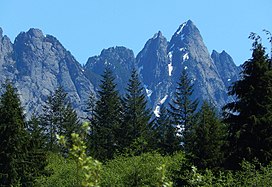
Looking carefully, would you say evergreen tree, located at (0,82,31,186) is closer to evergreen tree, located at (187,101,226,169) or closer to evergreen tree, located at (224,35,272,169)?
evergreen tree, located at (187,101,226,169)

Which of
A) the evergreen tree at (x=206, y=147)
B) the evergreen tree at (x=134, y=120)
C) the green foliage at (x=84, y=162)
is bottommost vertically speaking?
the green foliage at (x=84, y=162)

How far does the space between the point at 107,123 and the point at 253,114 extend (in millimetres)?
38578

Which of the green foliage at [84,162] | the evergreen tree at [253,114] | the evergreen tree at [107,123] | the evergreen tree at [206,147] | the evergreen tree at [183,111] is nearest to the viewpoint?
the green foliage at [84,162]

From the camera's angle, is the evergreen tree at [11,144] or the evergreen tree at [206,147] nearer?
the evergreen tree at [206,147]

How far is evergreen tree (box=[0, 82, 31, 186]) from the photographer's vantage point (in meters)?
32.2

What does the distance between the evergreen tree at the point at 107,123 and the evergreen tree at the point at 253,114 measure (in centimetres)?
3017

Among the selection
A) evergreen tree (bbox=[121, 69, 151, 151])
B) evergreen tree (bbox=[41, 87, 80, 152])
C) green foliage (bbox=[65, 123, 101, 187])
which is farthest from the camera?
evergreen tree (bbox=[41, 87, 80, 152])

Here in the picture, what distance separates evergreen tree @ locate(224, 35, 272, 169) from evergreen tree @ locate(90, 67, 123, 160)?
3017cm

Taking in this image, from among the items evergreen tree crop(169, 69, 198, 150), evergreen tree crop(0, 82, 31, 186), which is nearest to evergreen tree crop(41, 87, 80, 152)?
evergreen tree crop(169, 69, 198, 150)

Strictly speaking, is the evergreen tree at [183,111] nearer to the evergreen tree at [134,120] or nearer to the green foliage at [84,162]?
the evergreen tree at [134,120]

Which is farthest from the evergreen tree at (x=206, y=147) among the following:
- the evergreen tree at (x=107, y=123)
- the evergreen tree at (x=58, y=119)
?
the evergreen tree at (x=58, y=119)

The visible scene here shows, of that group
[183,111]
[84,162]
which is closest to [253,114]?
[84,162]

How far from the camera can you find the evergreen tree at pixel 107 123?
60844 millimetres

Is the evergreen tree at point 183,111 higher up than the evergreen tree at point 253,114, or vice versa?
the evergreen tree at point 183,111
